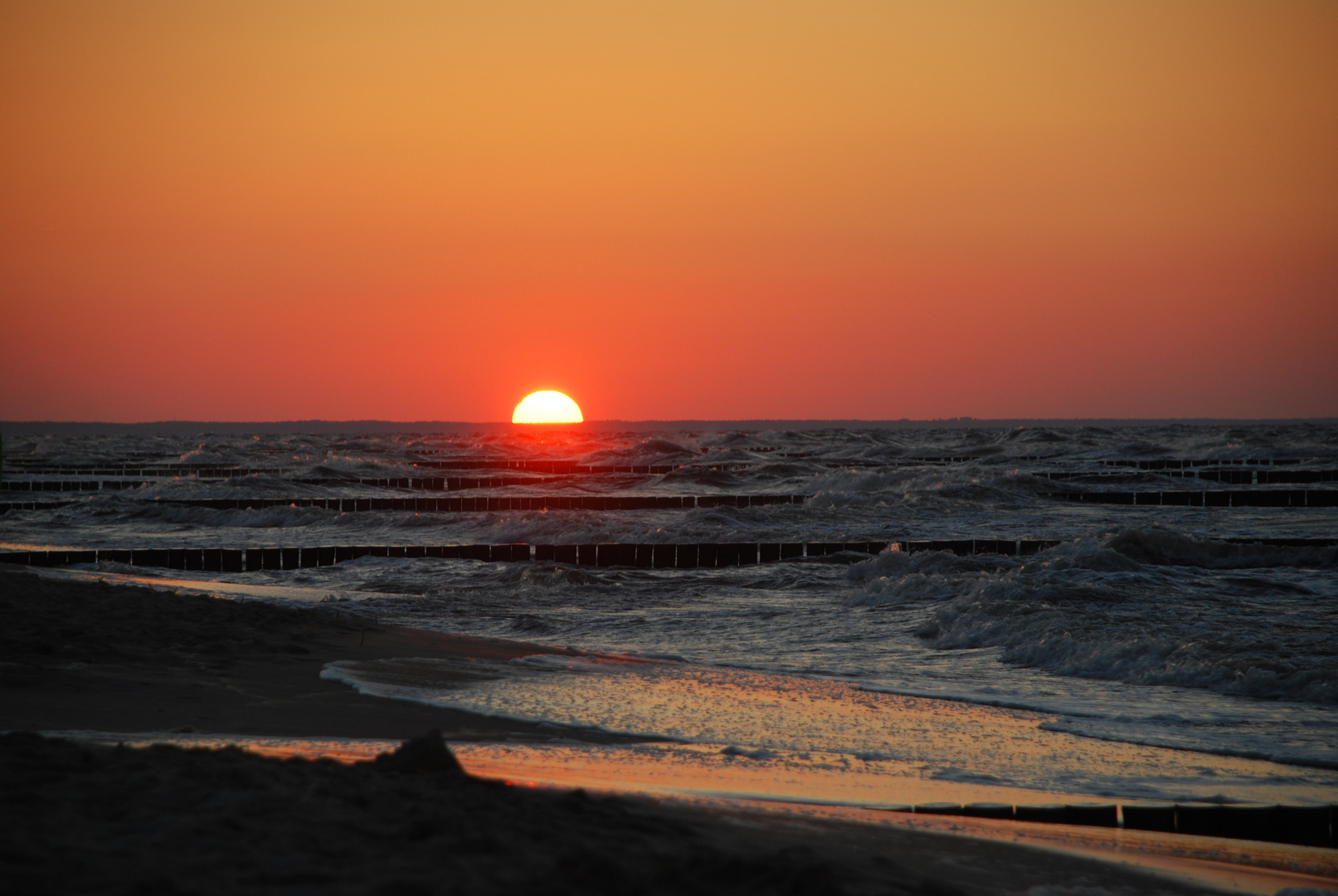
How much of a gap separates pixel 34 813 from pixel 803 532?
1603 centimetres

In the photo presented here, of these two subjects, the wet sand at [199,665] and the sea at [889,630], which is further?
the sea at [889,630]

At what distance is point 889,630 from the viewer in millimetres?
8992

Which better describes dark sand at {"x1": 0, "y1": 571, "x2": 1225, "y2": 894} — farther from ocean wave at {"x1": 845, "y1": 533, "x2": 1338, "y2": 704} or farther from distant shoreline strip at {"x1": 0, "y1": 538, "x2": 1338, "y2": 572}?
distant shoreline strip at {"x1": 0, "y1": 538, "x2": 1338, "y2": 572}

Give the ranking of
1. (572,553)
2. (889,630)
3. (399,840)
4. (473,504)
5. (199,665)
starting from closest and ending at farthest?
(399,840)
(199,665)
(889,630)
(572,553)
(473,504)

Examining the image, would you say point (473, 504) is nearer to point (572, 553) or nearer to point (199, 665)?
point (572, 553)

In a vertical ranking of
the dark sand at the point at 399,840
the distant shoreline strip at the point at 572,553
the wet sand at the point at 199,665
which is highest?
the dark sand at the point at 399,840

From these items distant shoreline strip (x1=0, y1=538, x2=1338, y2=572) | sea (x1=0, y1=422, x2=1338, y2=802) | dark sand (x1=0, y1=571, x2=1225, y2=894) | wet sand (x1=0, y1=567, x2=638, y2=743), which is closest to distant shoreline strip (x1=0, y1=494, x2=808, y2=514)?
sea (x1=0, y1=422, x2=1338, y2=802)

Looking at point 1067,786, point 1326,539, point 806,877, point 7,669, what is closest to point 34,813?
point 806,877

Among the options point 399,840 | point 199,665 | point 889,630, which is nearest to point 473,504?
point 889,630

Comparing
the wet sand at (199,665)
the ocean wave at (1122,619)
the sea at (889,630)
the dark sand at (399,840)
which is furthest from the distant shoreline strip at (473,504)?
the dark sand at (399,840)

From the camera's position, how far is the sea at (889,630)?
4910mm

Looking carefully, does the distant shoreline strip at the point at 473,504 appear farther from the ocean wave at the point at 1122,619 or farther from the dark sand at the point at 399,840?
the dark sand at the point at 399,840

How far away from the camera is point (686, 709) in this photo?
221 inches

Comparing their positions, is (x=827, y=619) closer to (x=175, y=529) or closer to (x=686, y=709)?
(x=686, y=709)
